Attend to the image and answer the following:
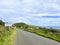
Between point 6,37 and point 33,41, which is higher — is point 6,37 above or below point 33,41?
below

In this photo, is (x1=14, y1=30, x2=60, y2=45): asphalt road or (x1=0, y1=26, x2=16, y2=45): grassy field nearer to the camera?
(x1=14, y1=30, x2=60, y2=45): asphalt road

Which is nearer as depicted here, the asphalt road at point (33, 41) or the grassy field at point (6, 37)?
the asphalt road at point (33, 41)

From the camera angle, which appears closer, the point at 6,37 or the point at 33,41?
the point at 33,41

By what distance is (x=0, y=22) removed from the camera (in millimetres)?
94750
